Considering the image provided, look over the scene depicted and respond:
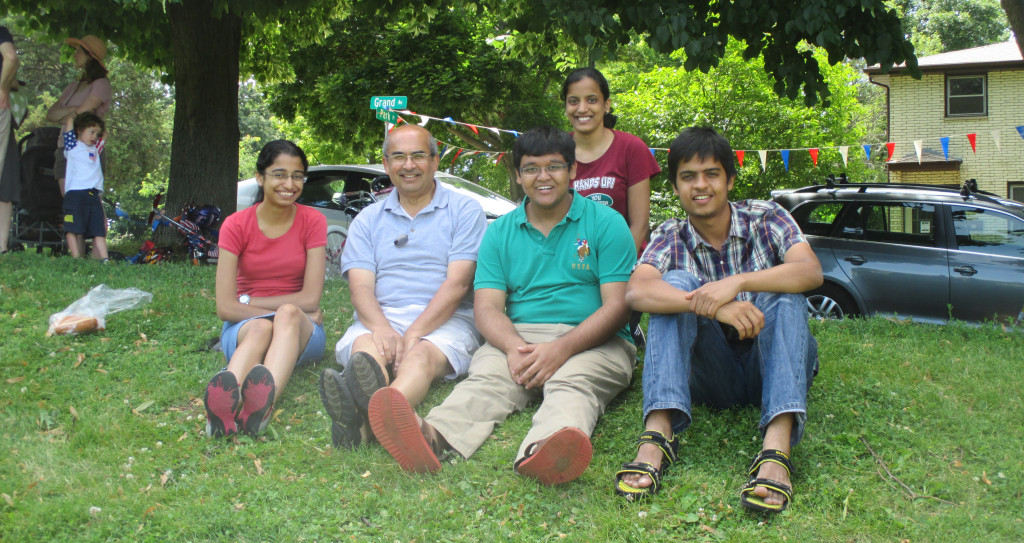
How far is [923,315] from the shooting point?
7.91 m

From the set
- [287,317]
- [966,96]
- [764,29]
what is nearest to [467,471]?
[287,317]

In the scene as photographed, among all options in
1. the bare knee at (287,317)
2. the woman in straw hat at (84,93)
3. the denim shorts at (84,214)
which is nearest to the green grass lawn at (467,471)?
the bare knee at (287,317)

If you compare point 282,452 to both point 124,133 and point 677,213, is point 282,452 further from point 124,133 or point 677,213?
point 124,133

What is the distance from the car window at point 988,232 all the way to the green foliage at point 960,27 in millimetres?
36602

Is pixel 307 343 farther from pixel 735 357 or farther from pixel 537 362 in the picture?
pixel 735 357

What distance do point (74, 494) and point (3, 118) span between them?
6678 mm

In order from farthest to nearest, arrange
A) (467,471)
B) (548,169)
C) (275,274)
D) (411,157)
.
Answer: (275,274)
(411,157)
(548,169)
(467,471)

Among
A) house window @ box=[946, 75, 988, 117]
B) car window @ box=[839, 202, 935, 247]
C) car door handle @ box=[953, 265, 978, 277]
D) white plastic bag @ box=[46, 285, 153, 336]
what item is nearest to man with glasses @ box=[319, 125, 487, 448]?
white plastic bag @ box=[46, 285, 153, 336]

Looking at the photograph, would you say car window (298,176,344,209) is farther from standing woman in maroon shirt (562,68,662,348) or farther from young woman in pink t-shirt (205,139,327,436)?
standing woman in maroon shirt (562,68,662,348)

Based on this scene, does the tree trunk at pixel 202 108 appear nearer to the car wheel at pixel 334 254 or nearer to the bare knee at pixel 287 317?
the car wheel at pixel 334 254

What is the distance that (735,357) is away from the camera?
3.70 m

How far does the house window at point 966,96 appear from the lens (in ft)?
73.0

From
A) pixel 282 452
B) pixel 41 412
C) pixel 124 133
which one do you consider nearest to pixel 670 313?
pixel 282 452

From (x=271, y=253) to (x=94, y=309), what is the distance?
198 cm
